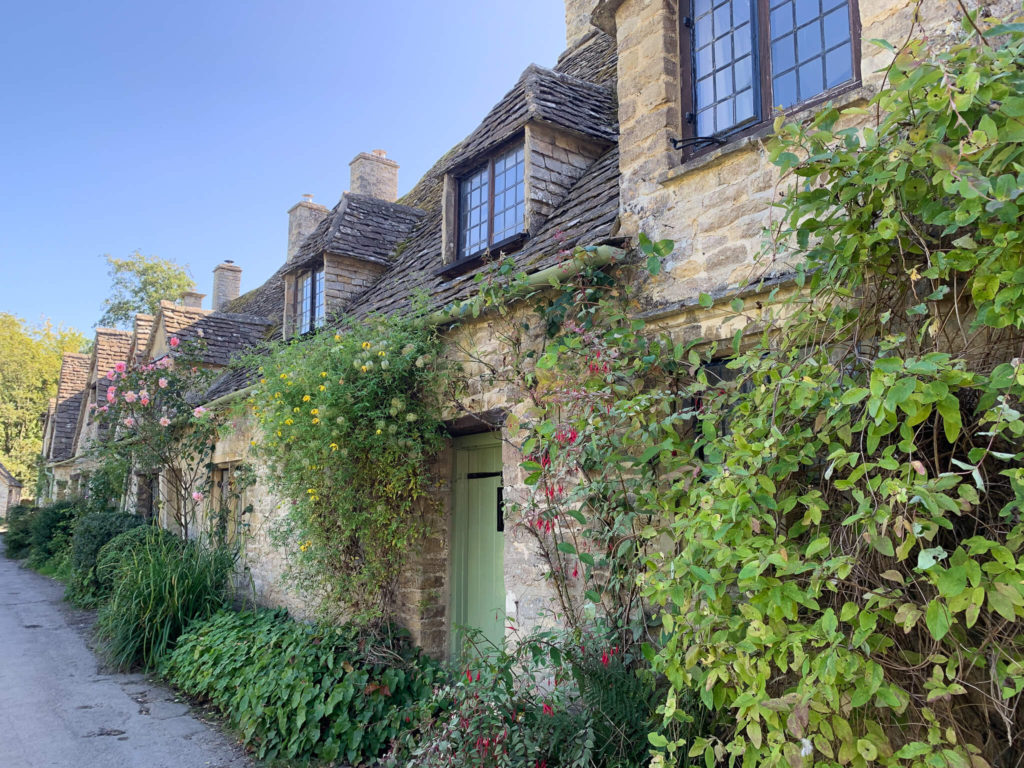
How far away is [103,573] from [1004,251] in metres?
12.0

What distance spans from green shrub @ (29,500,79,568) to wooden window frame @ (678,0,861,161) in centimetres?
1704

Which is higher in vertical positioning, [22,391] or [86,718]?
[22,391]

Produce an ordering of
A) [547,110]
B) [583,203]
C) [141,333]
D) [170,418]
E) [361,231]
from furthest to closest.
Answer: [141,333]
[170,418]
[361,231]
[547,110]
[583,203]

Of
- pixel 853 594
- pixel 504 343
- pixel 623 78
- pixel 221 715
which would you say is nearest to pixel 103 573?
pixel 221 715

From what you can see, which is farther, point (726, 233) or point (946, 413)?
point (726, 233)

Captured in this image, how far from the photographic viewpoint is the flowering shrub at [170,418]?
11.0m

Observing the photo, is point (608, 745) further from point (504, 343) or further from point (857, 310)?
point (504, 343)

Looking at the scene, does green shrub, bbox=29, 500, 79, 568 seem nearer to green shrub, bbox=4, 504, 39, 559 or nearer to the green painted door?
green shrub, bbox=4, 504, 39, 559

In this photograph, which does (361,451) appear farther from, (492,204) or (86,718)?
(86,718)

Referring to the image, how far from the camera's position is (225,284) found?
20766 mm

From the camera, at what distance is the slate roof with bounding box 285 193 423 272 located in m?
9.14

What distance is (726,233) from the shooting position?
406 cm

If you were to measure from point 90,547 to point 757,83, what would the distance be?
12976mm

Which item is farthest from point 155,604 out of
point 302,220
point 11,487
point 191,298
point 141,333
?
point 11,487
